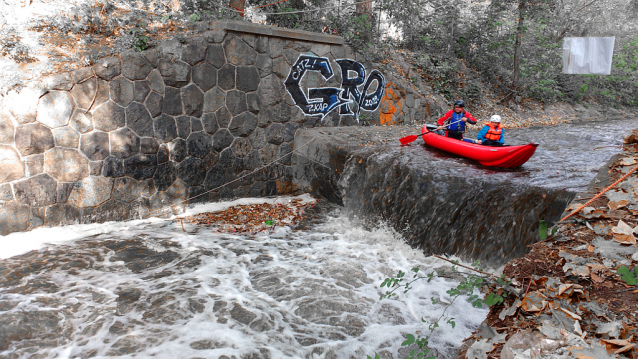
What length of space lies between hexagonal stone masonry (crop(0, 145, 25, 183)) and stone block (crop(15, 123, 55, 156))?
0.10 m

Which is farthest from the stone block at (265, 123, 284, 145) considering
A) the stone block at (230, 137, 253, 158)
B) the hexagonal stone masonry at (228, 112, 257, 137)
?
the stone block at (230, 137, 253, 158)

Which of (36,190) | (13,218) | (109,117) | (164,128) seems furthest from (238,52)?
(13,218)

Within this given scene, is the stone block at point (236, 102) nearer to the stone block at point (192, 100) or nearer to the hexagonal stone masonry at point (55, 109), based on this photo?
the stone block at point (192, 100)

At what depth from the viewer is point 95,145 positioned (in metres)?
5.99

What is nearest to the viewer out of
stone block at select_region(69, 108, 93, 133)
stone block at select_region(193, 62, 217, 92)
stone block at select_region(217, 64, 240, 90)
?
stone block at select_region(69, 108, 93, 133)

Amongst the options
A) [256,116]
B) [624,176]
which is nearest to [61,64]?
[256,116]

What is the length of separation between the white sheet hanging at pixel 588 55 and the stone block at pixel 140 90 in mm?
11412

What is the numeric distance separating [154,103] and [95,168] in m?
1.41

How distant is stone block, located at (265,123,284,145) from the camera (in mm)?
7895

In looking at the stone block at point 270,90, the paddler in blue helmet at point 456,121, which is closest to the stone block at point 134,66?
the stone block at point 270,90

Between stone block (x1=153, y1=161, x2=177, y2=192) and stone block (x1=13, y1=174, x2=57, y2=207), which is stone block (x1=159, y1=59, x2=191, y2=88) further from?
stone block (x1=13, y1=174, x2=57, y2=207)

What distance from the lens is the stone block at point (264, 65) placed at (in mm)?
7582

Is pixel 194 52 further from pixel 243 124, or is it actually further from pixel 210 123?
pixel 243 124

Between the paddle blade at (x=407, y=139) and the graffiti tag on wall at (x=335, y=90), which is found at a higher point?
the graffiti tag on wall at (x=335, y=90)
